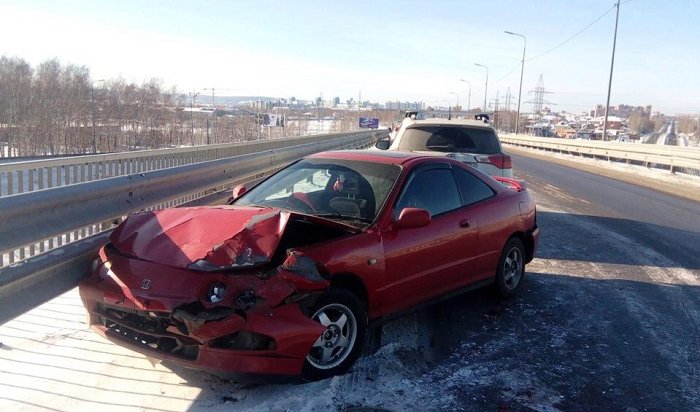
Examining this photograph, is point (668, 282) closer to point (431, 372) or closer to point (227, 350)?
point (431, 372)

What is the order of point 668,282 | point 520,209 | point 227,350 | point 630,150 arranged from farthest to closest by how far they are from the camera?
point 630,150 → point 668,282 → point 520,209 → point 227,350

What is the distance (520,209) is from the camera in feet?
21.1

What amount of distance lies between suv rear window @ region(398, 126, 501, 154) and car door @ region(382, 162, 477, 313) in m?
3.96

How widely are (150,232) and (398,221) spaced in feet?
6.00

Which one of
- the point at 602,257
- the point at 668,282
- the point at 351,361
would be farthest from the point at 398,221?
the point at 602,257

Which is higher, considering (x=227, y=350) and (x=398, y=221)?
(x=398, y=221)

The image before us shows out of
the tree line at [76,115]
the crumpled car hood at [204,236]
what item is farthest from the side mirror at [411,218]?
the tree line at [76,115]

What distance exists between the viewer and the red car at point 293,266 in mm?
3545

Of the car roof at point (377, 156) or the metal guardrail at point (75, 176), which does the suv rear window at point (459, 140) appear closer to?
the metal guardrail at point (75, 176)

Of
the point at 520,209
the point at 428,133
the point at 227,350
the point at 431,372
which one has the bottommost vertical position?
the point at 431,372

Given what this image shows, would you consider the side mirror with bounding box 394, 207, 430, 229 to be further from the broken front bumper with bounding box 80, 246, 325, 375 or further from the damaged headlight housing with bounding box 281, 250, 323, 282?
the broken front bumper with bounding box 80, 246, 325, 375

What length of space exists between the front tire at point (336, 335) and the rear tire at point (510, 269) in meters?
2.31

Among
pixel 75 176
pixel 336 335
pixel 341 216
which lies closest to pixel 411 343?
pixel 336 335

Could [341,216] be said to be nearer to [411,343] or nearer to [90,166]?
[411,343]
